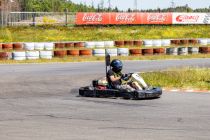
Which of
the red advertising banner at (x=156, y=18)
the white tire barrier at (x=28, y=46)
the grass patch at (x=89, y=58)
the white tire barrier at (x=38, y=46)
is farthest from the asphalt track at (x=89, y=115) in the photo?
the red advertising banner at (x=156, y=18)

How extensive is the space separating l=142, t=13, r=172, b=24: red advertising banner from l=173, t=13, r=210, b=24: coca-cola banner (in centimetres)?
69

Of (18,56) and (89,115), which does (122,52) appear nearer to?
(18,56)

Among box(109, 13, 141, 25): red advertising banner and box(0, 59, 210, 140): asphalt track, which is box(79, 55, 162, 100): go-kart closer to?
box(0, 59, 210, 140): asphalt track

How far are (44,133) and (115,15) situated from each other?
39.6 m

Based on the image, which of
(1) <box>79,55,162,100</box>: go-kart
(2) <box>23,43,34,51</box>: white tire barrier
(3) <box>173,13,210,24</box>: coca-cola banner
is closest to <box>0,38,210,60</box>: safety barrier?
(2) <box>23,43,34,51</box>: white tire barrier

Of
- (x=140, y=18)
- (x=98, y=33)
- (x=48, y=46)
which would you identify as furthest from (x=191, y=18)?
(x=48, y=46)

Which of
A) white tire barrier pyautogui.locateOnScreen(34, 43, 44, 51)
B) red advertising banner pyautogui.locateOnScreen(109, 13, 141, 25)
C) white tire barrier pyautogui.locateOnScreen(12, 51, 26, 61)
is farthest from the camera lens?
red advertising banner pyautogui.locateOnScreen(109, 13, 141, 25)

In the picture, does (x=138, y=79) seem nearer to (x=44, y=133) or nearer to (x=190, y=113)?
(x=190, y=113)

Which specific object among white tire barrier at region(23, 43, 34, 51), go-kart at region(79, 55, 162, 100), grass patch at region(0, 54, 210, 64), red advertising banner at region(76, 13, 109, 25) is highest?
red advertising banner at region(76, 13, 109, 25)

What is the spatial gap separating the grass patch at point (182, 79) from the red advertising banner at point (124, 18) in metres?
30.7

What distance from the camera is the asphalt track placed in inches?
308

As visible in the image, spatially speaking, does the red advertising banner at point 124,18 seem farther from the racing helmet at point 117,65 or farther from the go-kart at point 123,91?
the racing helmet at point 117,65

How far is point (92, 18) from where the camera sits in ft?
151

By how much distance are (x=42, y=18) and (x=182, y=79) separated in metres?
32.8
